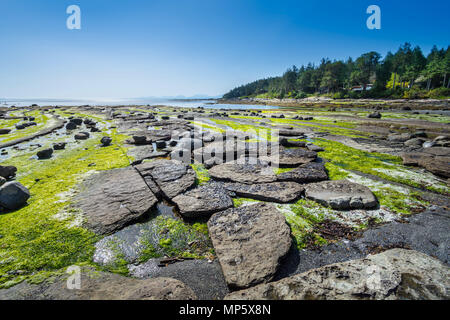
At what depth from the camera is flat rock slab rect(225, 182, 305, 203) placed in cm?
431

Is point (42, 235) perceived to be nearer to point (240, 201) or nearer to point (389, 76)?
point (240, 201)

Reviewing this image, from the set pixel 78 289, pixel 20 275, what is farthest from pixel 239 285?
pixel 20 275

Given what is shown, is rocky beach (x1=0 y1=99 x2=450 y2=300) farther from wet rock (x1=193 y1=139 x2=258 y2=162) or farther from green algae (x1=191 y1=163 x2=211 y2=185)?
wet rock (x1=193 y1=139 x2=258 y2=162)

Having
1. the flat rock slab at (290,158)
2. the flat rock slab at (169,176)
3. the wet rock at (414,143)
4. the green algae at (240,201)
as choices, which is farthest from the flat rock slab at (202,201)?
the wet rock at (414,143)

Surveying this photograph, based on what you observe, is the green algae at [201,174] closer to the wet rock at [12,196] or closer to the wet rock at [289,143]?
the wet rock at [12,196]

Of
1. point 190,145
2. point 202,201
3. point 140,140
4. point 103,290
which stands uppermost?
point 140,140

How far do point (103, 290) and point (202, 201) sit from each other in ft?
7.23

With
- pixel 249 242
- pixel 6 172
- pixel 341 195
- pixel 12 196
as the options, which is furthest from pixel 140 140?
pixel 341 195

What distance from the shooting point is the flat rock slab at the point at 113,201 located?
11.3 ft

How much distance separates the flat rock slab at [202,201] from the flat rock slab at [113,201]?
667 mm

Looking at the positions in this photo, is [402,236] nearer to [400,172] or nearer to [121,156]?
[400,172]

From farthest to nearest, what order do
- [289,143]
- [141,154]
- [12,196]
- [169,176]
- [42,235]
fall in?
[289,143] < [141,154] < [169,176] < [12,196] < [42,235]

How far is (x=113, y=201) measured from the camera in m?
3.98

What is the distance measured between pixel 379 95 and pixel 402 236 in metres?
79.0
